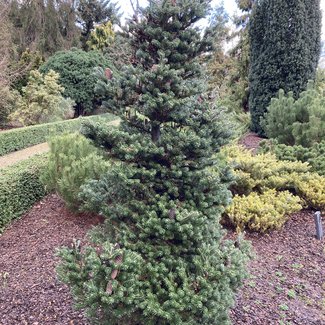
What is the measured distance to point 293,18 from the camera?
6957 millimetres

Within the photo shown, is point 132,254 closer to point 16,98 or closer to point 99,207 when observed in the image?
point 99,207

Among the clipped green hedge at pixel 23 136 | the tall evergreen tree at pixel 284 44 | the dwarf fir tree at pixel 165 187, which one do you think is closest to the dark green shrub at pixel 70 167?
the dwarf fir tree at pixel 165 187

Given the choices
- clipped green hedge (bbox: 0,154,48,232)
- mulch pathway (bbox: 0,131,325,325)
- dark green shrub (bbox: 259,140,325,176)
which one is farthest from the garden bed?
dark green shrub (bbox: 259,140,325,176)

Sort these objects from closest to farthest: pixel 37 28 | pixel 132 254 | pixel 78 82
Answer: pixel 132 254
pixel 78 82
pixel 37 28

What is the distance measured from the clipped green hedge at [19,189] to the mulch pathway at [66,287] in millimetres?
136

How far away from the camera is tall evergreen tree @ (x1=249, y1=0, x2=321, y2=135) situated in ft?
22.9

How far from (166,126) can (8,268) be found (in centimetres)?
204

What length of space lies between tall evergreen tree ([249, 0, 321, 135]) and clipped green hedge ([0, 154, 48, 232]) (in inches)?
196

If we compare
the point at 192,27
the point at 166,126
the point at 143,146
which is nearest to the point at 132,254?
the point at 143,146

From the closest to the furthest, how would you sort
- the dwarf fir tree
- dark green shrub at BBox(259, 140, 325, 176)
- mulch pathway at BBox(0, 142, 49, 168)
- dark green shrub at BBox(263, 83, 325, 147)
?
1. the dwarf fir tree
2. dark green shrub at BBox(259, 140, 325, 176)
3. dark green shrub at BBox(263, 83, 325, 147)
4. mulch pathway at BBox(0, 142, 49, 168)

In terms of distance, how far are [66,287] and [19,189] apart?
75.0 inches

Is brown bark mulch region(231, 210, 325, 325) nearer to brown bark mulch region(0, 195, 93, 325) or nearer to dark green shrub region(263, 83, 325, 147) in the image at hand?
brown bark mulch region(0, 195, 93, 325)

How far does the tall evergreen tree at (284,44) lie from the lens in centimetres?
698

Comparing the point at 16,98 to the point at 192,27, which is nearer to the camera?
the point at 192,27
